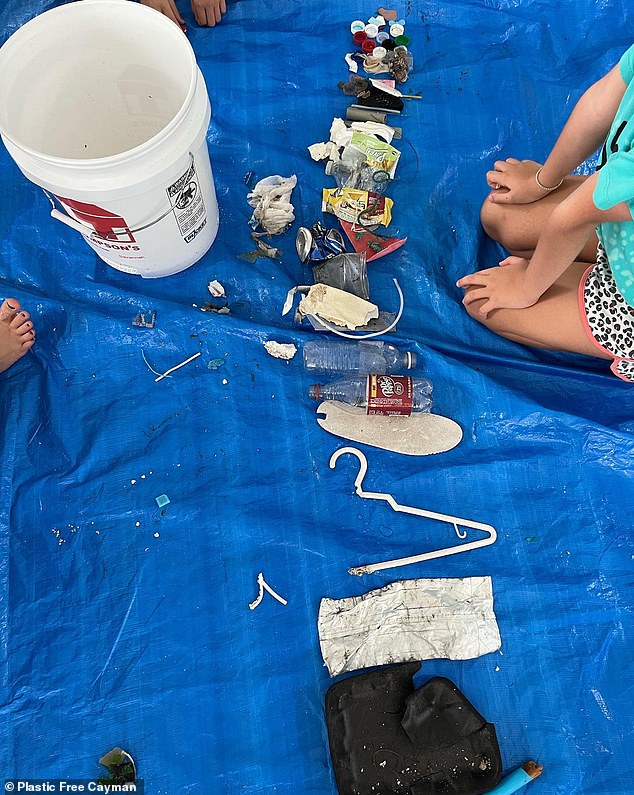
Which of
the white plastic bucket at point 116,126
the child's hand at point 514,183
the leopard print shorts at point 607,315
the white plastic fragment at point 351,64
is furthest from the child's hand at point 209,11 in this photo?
the leopard print shorts at point 607,315

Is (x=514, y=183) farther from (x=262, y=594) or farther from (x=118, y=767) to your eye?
(x=118, y=767)

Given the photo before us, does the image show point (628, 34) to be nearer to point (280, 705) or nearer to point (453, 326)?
point (453, 326)

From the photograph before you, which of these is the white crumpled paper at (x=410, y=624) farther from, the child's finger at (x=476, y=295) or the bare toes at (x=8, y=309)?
Result: the bare toes at (x=8, y=309)

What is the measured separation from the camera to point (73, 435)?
120cm

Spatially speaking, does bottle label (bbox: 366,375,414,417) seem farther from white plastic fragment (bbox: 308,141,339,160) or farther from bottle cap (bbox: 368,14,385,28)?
bottle cap (bbox: 368,14,385,28)

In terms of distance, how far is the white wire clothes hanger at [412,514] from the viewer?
3.74 ft

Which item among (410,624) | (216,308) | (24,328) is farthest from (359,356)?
(24,328)

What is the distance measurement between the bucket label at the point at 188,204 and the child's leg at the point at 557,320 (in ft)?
2.19

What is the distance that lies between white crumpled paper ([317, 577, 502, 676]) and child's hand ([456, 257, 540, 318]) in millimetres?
569

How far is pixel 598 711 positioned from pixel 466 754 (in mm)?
267

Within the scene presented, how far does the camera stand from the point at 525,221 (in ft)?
4.23

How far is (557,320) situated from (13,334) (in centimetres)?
115

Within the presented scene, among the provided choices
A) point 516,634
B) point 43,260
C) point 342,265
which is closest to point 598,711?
point 516,634

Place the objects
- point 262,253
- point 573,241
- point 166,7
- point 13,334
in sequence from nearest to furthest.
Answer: point 573,241 → point 13,334 → point 262,253 → point 166,7
